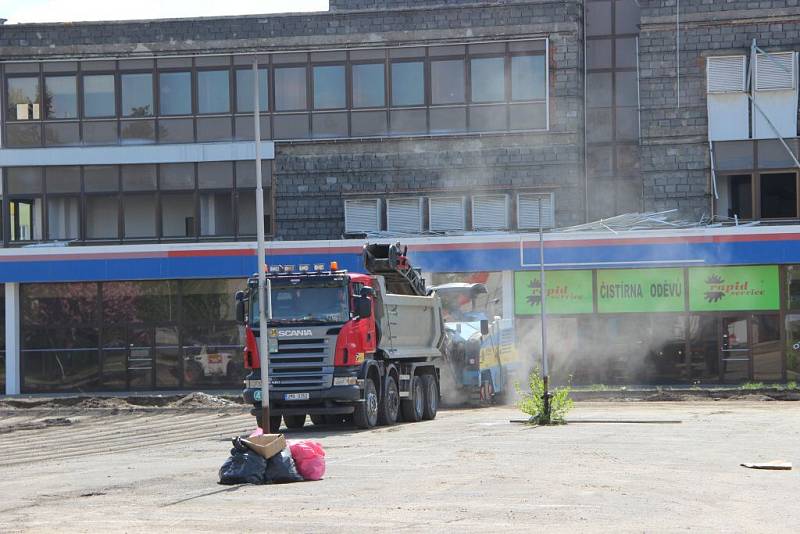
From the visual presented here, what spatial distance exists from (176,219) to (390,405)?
57.2ft

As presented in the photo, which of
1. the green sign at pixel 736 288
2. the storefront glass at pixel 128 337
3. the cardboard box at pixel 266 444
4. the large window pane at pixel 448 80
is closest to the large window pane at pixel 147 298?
the storefront glass at pixel 128 337

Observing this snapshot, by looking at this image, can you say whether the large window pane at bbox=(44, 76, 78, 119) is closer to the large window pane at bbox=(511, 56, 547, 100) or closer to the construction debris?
the large window pane at bbox=(511, 56, 547, 100)

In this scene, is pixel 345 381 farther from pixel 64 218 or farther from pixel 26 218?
pixel 26 218

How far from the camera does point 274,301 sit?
85.6ft

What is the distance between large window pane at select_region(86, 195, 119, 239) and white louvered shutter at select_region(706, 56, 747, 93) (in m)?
18.9

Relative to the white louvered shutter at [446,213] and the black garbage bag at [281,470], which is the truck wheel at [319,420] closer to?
the black garbage bag at [281,470]

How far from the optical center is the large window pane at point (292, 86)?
138 ft

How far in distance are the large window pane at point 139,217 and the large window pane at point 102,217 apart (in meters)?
0.34

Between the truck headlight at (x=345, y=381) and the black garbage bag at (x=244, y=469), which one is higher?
the truck headlight at (x=345, y=381)

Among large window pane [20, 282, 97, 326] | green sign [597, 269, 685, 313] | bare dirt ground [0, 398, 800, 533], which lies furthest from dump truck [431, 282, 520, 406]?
large window pane [20, 282, 97, 326]

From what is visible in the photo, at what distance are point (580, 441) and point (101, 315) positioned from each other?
75.4 ft

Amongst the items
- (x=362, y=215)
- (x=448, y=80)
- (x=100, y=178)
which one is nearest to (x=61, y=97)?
(x=100, y=178)

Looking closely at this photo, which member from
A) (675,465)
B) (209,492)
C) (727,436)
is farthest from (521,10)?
(209,492)

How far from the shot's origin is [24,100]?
1686 inches
